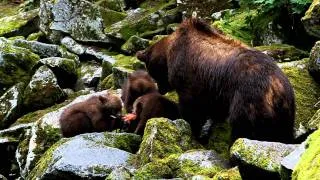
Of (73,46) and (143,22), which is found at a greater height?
(143,22)

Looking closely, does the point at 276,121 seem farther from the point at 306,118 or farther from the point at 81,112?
the point at 81,112

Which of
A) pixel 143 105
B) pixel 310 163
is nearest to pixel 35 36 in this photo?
pixel 143 105

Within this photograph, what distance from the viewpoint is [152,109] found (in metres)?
8.72

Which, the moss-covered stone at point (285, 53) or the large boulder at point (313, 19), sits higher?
the large boulder at point (313, 19)

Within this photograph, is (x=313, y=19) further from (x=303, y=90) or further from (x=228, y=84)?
(x=228, y=84)

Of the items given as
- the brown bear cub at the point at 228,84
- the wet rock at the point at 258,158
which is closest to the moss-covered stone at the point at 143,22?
the brown bear cub at the point at 228,84

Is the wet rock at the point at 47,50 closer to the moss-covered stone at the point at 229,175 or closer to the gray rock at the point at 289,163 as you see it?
the moss-covered stone at the point at 229,175

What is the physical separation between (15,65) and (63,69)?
3.79 feet

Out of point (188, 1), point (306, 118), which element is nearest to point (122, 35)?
point (188, 1)

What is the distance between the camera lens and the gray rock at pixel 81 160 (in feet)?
23.9

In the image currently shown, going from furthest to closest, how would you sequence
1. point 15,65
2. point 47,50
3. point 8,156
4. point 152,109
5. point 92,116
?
point 47,50, point 15,65, point 8,156, point 92,116, point 152,109

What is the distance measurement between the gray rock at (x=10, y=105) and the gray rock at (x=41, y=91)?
16cm

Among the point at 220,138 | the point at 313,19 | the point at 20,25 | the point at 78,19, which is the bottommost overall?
the point at 20,25

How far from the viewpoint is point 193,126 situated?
325 inches
